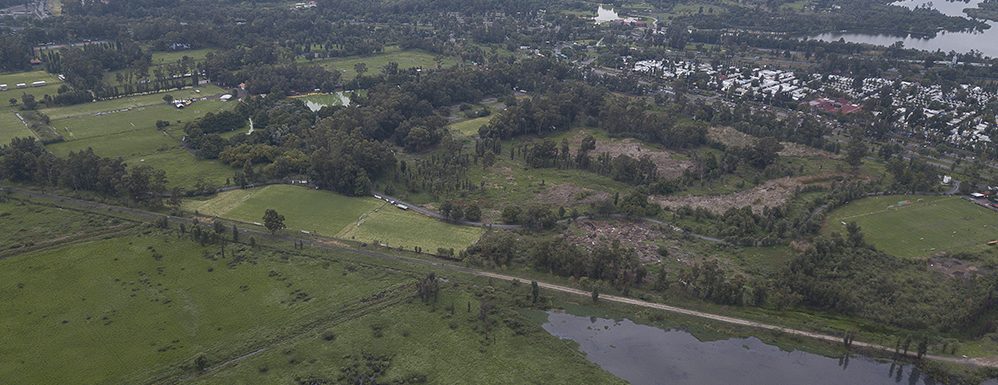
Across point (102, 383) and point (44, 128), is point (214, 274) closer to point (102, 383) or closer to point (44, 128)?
point (102, 383)

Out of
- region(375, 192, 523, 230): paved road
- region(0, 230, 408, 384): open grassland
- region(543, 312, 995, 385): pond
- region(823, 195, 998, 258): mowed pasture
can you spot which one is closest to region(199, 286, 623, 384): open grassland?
region(543, 312, 995, 385): pond

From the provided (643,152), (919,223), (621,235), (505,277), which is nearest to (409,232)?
(505,277)

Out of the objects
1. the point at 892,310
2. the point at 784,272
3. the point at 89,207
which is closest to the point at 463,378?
the point at 784,272

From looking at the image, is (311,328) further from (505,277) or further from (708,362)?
(708,362)

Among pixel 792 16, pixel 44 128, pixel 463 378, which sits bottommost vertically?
A: pixel 463 378

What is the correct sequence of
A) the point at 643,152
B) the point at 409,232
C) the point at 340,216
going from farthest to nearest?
the point at 643,152 < the point at 340,216 < the point at 409,232

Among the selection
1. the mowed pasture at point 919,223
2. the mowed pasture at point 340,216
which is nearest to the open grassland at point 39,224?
the mowed pasture at point 340,216

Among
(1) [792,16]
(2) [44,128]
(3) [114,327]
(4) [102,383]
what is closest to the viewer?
(4) [102,383]
